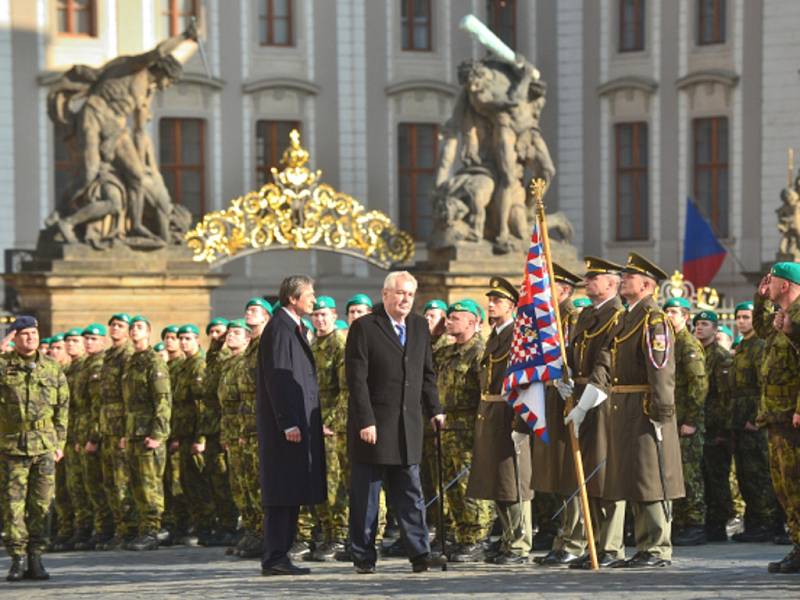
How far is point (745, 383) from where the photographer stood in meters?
16.6

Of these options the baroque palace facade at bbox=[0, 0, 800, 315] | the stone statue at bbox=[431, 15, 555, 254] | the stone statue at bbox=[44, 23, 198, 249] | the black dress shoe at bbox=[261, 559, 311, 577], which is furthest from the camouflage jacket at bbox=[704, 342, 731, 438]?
the baroque palace facade at bbox=[0, 0, 800, 315]

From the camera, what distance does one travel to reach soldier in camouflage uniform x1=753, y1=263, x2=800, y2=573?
41.5ft

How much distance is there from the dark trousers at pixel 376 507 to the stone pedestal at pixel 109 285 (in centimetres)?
1090

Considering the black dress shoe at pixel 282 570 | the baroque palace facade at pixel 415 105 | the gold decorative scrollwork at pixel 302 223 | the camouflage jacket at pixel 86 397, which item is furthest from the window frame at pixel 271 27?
the black dress shoe at pixel 282 570

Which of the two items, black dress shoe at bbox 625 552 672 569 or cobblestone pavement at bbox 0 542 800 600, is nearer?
cobblestone pavement at bbox 0 542 800 600

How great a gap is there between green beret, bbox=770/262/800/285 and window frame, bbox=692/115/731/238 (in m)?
28.4

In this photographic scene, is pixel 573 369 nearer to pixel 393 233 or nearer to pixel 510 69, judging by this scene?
pixel 510 69

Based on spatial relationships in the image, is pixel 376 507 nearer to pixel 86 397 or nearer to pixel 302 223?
pixel 86 397

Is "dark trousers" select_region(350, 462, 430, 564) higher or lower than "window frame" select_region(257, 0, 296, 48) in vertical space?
lower

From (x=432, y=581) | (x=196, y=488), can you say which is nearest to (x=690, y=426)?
(x=432, y=581)

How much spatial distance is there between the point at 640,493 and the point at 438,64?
29.3 meters

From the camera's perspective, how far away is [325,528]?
15609 millimetres

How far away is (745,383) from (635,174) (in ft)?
84.1

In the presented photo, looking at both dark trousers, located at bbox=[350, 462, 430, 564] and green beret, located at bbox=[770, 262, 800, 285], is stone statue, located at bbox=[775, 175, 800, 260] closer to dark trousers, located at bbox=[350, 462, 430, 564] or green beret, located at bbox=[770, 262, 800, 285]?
dark trousers, located at bbox=[350, 462, 430, 564]
